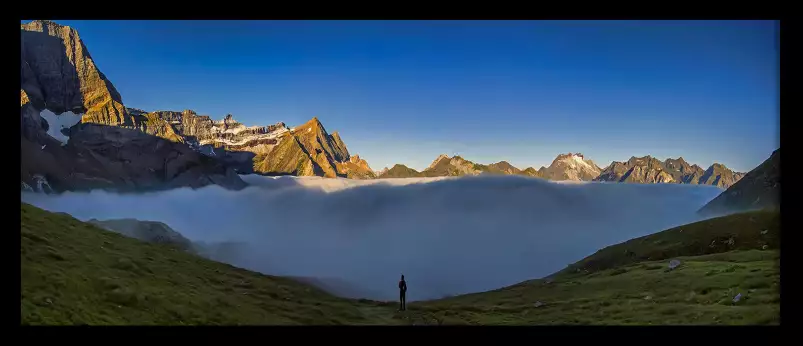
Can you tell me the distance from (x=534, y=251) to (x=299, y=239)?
50613 millimetres

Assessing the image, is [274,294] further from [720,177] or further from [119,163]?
[119,163]

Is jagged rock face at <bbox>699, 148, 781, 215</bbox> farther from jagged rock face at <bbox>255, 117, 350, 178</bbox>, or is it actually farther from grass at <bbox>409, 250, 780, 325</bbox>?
jagged rock face at <bbox>255, 117, 350, 178</bbox>

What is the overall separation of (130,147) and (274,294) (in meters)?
167

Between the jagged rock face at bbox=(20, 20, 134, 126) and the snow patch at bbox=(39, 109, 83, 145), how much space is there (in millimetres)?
2460

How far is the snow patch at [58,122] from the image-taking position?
116m

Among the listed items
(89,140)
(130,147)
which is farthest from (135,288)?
(130,147)

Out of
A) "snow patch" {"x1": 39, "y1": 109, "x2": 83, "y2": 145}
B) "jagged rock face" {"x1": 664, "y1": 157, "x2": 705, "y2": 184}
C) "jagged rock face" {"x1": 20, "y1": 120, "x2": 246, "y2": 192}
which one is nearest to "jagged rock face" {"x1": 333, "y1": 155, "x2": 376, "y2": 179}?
"jagged rock face" {"x1": 664, "y1": 157, "x2": 705, "y2": 184}

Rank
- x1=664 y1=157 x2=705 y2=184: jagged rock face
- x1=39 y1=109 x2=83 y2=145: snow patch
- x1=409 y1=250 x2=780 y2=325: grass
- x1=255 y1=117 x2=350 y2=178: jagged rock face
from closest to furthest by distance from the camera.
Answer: x1=409 y1=250 x2=780 y2=325: grass
x1=664 y1=157 x2=705 y2=184: jagged rock face
x1=255 y1=117 x2=350 y2=178: jagged rock face
x1=39 y1=109 x2=83 y2=145: snow patch

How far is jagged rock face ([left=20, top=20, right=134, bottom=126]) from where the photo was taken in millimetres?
51241

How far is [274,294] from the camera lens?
2744cm

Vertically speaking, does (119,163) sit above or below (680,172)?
above
